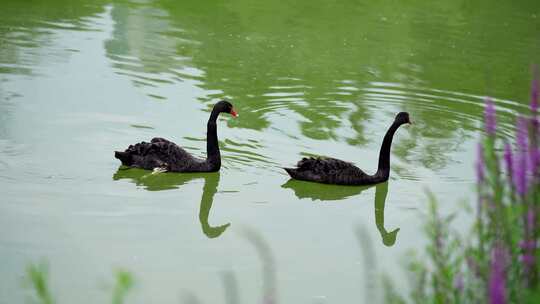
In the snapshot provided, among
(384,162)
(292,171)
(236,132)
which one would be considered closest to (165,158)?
(292,171)

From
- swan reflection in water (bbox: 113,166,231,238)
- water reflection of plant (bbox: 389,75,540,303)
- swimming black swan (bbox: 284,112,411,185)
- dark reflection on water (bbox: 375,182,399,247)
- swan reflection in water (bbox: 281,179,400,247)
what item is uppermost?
water reflection of plant (bbox: 389,75,540,303)

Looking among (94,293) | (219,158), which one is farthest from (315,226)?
(94,293)

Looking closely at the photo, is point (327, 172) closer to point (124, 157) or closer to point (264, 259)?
point (124, 157)

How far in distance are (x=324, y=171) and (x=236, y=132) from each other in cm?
151

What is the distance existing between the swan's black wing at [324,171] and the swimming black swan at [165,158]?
1.98ft

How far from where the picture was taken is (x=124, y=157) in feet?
22.7

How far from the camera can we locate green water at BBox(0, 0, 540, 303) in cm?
520

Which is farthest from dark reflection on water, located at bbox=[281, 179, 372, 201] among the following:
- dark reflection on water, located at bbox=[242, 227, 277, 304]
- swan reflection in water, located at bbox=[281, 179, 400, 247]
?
dark reflection on water, located at bbox=[242, 227, 277, 304]

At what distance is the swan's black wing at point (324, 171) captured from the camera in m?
6.86

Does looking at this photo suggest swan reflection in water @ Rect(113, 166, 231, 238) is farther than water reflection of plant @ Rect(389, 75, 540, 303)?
Yes

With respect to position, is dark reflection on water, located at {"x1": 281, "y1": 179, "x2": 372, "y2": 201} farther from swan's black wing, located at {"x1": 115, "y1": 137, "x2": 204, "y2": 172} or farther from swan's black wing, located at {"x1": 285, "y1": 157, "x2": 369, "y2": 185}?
swan's black wing, located at {"x1": 115, "y1": 137, "x2": 204, "y2": 172}

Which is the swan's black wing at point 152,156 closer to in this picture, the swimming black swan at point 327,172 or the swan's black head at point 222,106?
the swan's black head at point 222,106

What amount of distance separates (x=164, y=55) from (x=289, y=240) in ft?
18.5

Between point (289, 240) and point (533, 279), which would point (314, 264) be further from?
point (533, 279)
